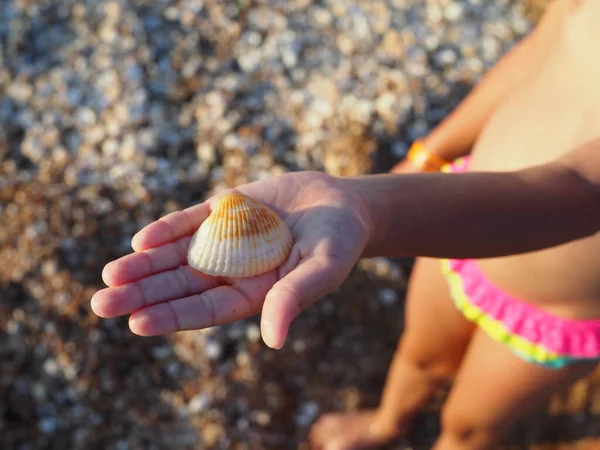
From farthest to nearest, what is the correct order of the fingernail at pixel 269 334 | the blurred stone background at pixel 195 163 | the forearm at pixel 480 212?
the blurred stone background at pixel 195 163, the forearm at pixel 480 212, the fingernail at pixel 269 334

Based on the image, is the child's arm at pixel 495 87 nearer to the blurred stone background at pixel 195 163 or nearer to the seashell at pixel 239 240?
the blurred stone background at pixel 195 163

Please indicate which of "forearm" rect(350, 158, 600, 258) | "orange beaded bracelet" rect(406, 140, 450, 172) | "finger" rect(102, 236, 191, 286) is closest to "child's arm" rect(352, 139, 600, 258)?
"forearm" rect(350, 158, 600, 258)

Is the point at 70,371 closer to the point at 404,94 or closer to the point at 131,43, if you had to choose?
the point at 131,43

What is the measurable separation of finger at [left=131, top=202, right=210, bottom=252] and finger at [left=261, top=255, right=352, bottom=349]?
1.17ft

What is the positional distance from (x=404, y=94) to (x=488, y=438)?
1.91 metres

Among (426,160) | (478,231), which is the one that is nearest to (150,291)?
(478,231)

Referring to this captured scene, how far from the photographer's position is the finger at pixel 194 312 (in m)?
1.13

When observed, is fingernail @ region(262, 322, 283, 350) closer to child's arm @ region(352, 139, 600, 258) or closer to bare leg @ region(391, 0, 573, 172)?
child's arm @ region(352, 139, 600, 258)

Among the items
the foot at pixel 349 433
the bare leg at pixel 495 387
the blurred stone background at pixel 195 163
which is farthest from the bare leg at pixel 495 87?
the foot at pixel 349 433

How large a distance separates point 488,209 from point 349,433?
1.55 metres

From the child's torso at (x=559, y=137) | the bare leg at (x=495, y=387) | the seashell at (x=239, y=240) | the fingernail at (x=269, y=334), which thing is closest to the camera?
the fingernail at (x=269, y=334)

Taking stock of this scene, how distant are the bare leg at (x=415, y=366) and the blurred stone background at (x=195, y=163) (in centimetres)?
11

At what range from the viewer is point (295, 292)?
1049mm

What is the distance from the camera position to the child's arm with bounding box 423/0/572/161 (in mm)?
1766
